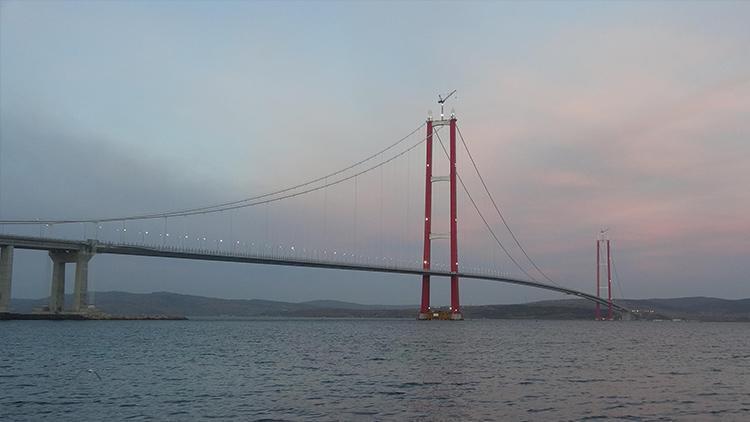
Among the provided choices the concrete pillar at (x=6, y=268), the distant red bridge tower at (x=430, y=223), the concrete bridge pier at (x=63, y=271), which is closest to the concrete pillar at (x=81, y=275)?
the concrete bridge pier at (x=63, y=271)

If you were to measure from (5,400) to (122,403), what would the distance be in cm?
321

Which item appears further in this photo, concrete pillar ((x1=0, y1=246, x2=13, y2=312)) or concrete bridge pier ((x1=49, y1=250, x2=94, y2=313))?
concrete bridge pier ((x1=49, y1=250, x2=94, y2=313))

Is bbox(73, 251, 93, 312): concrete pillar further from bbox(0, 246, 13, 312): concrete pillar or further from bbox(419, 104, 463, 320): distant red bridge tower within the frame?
bbox(419, 104, 463, 320): distant red bridge tower

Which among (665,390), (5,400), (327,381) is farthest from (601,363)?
(5,400)

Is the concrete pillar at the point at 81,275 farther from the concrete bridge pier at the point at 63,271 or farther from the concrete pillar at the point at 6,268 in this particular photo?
the concrete pillar at the point at 6,268

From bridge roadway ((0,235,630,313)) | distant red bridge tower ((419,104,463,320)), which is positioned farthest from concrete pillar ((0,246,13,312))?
distant red bridge tower ((419,104,463,320))

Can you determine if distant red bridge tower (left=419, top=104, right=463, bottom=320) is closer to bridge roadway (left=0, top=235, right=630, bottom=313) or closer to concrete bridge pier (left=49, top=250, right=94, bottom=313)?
bridge roadway (left=0, top=235, right=630, bottom=313)

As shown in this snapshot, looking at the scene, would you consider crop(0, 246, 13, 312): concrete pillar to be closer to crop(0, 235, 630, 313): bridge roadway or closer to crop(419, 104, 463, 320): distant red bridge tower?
crop(0, 235, 630, 313): bridge roadway

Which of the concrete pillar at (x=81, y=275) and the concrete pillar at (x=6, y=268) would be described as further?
the concrete pillar at (x=81, y=275)

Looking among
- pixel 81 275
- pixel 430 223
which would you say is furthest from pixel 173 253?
pixel 430 223

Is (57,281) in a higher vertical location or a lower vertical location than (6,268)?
lower

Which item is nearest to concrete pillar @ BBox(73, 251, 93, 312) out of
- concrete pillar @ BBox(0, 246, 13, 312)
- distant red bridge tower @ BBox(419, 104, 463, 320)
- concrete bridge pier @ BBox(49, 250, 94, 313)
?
concrete bridge pier @ BBox(49, 250, 94, 313)

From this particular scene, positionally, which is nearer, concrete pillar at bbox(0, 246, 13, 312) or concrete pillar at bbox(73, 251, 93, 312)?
concrete pillar at bbox(0, 246, 13, 312)

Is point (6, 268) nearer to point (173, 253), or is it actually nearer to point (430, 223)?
point (173, 253)
